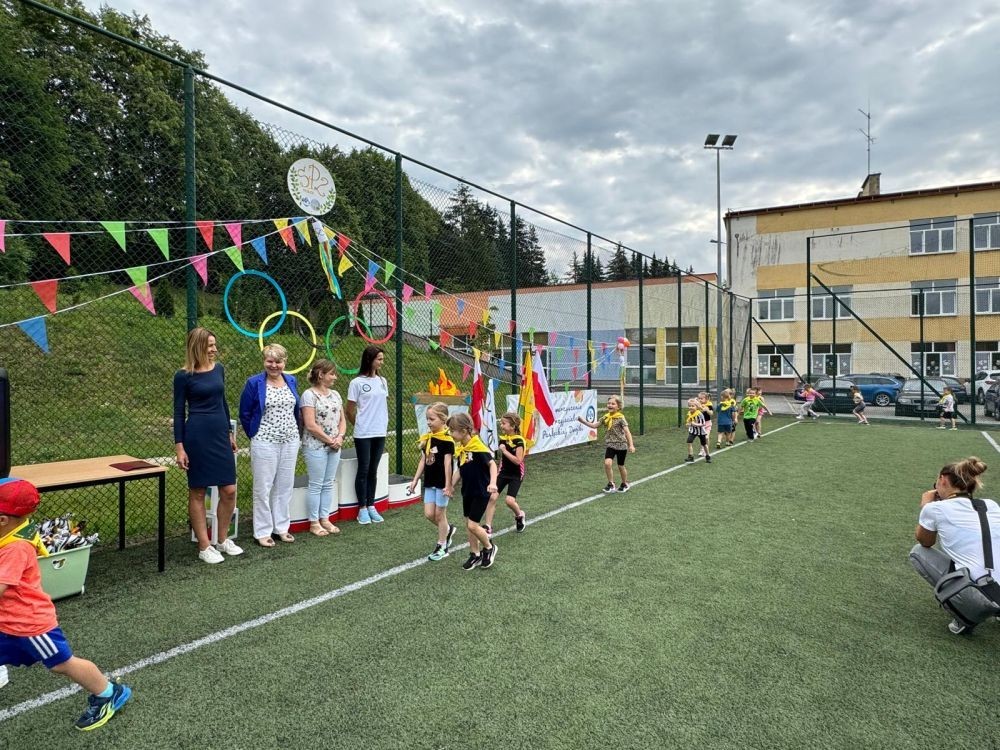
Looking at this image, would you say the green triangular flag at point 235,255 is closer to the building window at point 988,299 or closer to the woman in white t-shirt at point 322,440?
the woman in white t-shirt at point 322,440

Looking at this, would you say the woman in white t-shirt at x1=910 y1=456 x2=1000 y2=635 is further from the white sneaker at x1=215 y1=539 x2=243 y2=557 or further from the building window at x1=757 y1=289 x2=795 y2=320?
the building window at x1=757 y1=289 x2=795 y2=320

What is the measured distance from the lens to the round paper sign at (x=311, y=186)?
615 centimetres

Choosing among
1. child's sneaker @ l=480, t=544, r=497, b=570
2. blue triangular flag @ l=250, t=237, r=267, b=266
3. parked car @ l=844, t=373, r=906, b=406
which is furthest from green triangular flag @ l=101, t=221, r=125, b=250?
parked car @ l=844, t=373, r=906, b=406

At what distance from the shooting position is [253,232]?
5.97 meters

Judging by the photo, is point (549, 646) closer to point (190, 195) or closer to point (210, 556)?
point (210, 556)

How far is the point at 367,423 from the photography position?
597 centimetres

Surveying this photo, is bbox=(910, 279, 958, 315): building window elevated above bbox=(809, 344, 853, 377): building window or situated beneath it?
elevated above

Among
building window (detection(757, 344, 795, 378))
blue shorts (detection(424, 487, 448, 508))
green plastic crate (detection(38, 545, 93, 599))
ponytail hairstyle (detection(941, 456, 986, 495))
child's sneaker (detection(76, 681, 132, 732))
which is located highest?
building window (detection(757, 344, 795, 378))

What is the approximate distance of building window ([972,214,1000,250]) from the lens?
26.6m

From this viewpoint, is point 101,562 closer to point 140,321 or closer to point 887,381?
point 140,321

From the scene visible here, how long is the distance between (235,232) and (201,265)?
1.42ft

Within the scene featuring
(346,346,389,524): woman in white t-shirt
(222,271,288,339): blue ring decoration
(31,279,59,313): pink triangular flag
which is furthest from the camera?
(346,346,389,524): woman in white t-shirt

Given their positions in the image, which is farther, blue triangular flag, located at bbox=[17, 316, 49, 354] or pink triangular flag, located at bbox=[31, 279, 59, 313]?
pink triangular flag, located at bbox=[31, 279, 59, 313]

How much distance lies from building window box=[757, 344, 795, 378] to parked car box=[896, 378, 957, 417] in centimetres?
957
